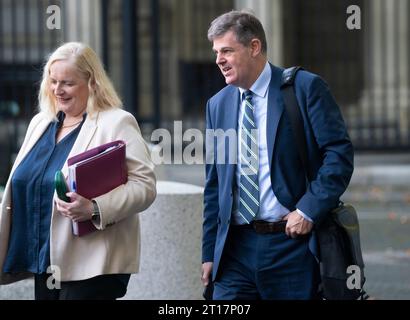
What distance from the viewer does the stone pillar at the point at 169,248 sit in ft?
22.2

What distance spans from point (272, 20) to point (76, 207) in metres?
16.2

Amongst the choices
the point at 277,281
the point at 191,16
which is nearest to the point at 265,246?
the point at 277,281

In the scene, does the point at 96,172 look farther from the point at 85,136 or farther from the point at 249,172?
the point at 249,172

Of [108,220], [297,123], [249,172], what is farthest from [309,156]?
[108,220]

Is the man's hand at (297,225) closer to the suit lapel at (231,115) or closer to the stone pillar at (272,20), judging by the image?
the suit lapel at (231,115)

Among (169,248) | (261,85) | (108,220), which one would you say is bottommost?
(169,248)

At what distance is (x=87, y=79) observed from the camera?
180 inches

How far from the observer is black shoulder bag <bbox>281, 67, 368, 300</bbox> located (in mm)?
4340

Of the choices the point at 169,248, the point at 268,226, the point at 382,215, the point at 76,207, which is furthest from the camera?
the point at 382,215

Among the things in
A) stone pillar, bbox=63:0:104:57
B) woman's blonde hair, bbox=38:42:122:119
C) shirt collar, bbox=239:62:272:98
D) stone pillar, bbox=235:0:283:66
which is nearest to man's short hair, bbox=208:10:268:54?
shirt collar, bbox=239:62:272:98

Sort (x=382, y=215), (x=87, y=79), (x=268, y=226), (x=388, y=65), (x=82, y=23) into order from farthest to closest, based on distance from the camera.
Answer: (x=388, y=65), (x=82, y=23), (x=382, y=215), (x=87, y=79), (x=268, y=226)

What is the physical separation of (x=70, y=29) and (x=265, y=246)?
1431 cm

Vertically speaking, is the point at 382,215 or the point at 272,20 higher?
the point at 272,20
